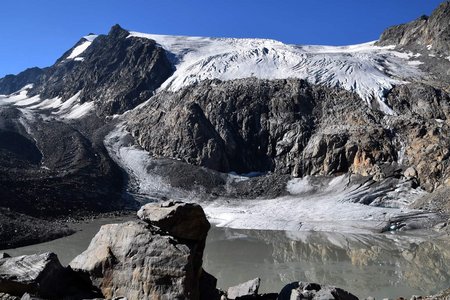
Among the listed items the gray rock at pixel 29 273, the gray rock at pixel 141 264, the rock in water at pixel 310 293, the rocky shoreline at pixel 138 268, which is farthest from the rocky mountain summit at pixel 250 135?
the rock in water at pixel 310 293

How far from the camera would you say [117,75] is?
255ft

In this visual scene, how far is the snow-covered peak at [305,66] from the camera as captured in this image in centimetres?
5728

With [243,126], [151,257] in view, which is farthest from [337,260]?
[243,126]

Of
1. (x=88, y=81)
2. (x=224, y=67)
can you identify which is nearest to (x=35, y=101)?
(x=88, y=81)

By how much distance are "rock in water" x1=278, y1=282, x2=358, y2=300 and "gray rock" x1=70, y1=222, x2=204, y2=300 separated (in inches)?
85.6

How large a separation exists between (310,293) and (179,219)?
3.61 meters

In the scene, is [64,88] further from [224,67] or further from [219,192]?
[219,192]

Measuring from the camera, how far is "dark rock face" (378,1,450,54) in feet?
209

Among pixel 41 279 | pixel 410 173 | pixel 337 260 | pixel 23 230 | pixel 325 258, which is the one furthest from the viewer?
pixel 410 173

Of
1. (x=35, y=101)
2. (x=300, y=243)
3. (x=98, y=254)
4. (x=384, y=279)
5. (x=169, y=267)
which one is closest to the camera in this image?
(x=169, y=267)

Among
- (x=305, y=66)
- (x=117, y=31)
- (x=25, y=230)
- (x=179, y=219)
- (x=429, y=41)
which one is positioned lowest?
(x=25, y=230)

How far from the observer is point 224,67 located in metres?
68.4

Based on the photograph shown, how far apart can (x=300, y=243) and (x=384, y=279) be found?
10607 mm

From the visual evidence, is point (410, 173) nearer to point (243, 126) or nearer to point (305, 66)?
point (243, 126)
